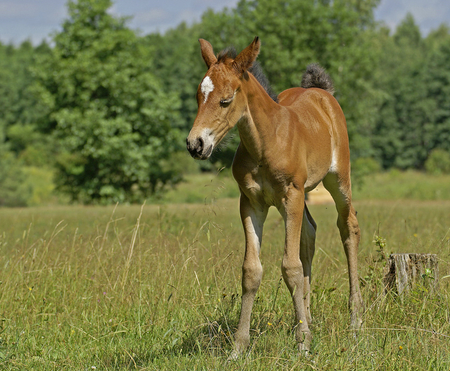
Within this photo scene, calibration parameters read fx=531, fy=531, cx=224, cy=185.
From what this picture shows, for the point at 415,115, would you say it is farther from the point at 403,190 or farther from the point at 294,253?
the point at 294,253

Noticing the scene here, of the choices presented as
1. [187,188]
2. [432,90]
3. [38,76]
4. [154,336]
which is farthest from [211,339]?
[432,90]

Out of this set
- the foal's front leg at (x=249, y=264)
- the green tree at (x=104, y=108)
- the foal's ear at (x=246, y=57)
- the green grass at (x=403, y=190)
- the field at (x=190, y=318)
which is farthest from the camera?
the green grass at (x=403, y=190)

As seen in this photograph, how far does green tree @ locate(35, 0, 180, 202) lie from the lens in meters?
24.7

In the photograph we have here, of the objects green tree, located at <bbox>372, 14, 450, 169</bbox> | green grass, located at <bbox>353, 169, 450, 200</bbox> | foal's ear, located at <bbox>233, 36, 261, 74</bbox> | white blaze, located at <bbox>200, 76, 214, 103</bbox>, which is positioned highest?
green tree, located at <bbox>372, 14, 450, 169</bbox>

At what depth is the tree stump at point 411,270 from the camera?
16.5ft

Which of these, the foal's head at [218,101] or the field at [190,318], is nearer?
the foal's head at [218,101]

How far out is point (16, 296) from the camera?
5406 mm

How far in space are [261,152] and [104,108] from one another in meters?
22.5

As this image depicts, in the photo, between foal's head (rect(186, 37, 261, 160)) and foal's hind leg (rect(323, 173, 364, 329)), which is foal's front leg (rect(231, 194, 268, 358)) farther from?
foal's hind leg (rect(323, 173, 364, 329))

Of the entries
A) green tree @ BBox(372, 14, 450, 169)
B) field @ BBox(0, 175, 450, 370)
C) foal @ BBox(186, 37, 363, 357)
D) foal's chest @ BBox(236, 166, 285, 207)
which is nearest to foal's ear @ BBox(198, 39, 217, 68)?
foal @ BBox(186, 37, 363, 357)

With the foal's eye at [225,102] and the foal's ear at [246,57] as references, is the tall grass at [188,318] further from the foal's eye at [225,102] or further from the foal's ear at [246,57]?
the foal's ear at [246,57]

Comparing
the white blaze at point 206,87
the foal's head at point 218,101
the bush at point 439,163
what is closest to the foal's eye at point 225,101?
the foal's head at point 218,101

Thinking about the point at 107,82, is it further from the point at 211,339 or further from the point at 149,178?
the point at 211,339

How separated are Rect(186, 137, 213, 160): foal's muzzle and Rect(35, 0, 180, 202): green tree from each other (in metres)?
21.5
